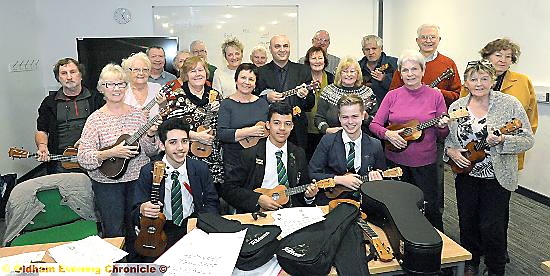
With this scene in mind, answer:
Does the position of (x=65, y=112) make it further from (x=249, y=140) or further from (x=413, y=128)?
(x=413, y=128)

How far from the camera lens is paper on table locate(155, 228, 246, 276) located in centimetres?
164

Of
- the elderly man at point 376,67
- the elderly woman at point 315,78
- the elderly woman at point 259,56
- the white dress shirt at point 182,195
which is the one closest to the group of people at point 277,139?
the white dress shirt at point 182,195

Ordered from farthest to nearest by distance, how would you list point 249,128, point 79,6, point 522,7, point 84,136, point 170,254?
point 79,6, point 522,7, point 249,128, point 84,136, point 170,254

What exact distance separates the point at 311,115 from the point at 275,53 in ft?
2.05

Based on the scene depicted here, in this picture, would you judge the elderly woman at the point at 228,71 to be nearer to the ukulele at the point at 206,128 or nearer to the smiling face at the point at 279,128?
the ukulele at the point at 206,128

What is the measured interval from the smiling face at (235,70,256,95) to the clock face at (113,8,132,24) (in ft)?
13.6

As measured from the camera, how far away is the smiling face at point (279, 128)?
2928 millimetres

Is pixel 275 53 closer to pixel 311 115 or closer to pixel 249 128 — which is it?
pixel 311 115

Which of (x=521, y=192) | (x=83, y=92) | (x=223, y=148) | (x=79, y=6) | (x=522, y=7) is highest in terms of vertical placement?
(x=79, y=6)

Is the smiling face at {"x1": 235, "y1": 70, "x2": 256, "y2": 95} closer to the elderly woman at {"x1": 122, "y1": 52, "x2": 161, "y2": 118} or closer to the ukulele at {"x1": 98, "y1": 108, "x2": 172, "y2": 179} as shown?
the elderly woman at {"x1": 122, "y1": 52, "x2": 161, "y2": 118}

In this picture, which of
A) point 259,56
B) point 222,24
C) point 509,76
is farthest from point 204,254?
point 222,24

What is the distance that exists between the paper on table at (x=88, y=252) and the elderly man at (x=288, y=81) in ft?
6.95

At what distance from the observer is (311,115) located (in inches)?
158

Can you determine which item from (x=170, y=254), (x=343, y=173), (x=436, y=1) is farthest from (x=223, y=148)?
(x=436, y=1)
